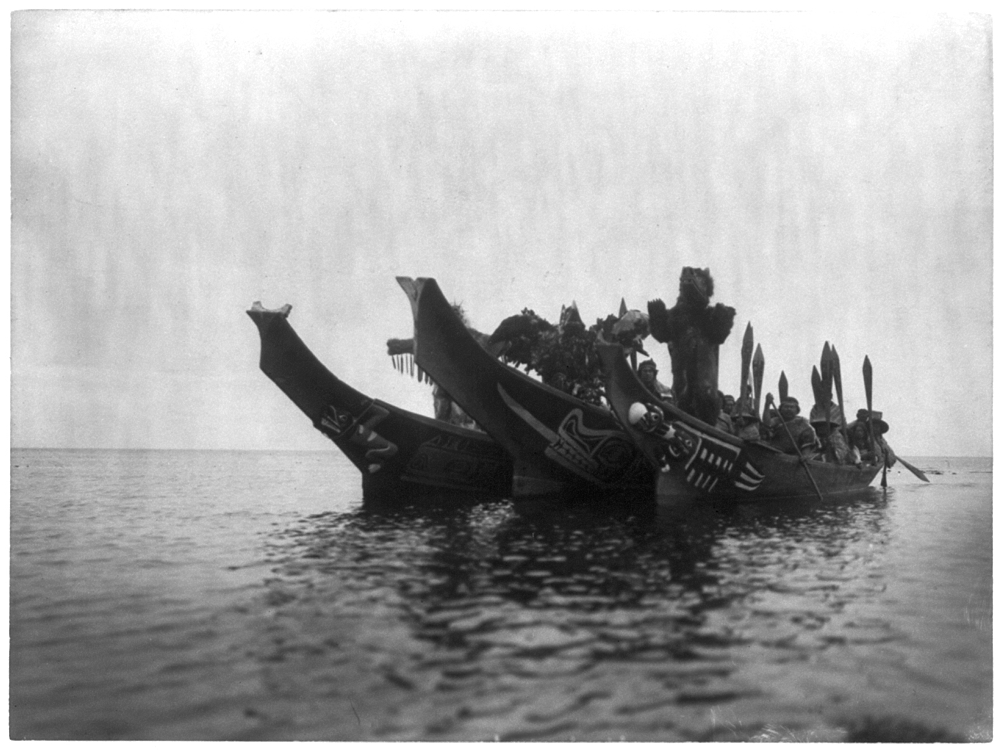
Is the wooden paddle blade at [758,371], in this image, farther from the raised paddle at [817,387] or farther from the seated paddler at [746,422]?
the raised paddle at [817,387]

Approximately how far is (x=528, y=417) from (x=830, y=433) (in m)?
7.92

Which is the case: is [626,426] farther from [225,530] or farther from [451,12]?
[451,12]

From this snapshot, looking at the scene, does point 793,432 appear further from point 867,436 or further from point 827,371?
point 867,436

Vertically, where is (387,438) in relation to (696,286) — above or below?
below

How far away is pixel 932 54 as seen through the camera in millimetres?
8070

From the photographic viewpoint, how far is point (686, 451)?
14156 mm

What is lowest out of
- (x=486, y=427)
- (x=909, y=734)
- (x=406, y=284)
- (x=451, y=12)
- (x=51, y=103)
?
(x=909, y=734)

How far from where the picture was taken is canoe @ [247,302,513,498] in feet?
53.8

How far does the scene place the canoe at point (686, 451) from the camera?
13.9 metres

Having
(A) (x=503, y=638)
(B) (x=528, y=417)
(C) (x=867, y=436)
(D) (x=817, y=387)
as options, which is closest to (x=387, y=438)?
(B) (x=528, y=417)

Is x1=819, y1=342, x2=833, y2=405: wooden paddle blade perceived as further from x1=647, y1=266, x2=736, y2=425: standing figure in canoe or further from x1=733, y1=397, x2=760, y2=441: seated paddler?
x1=647, y1=266, x2=736, y2=425: standing figure in canoe

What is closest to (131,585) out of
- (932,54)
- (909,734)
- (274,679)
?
(274,679)

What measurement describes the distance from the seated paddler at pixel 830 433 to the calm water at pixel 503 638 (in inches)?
277

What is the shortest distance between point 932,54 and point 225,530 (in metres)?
11.5
